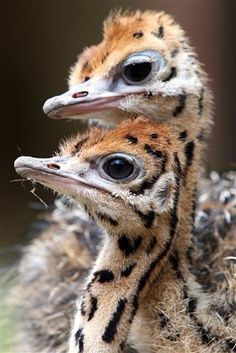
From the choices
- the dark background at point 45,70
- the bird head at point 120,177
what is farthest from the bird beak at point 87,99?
the dark background at point 45,70

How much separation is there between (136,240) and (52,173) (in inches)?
6.7

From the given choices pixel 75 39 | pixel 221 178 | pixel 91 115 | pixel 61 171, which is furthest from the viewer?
pixel 75 39

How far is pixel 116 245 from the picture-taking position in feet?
5.15

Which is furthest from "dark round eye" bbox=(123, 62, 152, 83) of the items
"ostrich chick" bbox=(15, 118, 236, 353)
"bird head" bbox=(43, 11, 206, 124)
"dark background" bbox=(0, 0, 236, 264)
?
"dark background" bbox=(0, 0, 236, 264)

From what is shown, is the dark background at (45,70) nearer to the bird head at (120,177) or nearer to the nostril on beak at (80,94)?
the nostril on beak at (80,94)

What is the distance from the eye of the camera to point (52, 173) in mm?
1502

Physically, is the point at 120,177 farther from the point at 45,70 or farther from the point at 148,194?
the point at 45,70

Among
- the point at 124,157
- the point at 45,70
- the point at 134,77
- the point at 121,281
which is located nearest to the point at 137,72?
the point at 134,77

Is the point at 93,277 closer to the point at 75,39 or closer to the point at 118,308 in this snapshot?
the point at 118,308

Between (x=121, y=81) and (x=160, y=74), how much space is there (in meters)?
0.07

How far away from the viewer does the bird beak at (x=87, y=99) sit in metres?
1.65

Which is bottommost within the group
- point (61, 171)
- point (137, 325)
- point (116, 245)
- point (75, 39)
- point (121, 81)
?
point (137, 325)

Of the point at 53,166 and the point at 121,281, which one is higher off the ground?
the point at 53,166

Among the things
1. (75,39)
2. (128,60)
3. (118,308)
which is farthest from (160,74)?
(75,39)
